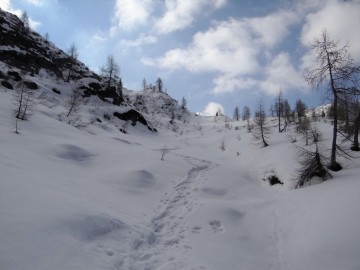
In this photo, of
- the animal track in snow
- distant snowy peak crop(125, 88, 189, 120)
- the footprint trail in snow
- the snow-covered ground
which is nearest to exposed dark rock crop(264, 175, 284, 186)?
the snow-covered ground

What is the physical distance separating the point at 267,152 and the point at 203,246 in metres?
25.4

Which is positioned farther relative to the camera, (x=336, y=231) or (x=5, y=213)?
(x=336, y=231)

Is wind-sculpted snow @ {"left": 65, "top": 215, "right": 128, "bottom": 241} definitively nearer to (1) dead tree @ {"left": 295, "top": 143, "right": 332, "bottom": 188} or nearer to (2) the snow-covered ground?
(2) the snow-covered ground

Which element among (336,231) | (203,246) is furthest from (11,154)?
(336,231)

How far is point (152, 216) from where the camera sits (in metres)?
11.9

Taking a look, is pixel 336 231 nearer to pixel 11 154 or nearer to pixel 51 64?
pixel 11 154

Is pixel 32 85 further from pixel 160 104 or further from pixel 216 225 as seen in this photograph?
pixel 160 104

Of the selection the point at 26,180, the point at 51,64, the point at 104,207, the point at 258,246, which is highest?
the point at 51,64

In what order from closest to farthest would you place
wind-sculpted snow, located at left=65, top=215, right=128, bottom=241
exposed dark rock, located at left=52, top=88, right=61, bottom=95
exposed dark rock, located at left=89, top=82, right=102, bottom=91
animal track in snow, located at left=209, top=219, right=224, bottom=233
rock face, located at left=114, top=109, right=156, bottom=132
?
1. wind-sculpted snow, located at left=65, top=215, right=128, bottom=241
2. animal track in snow, located at left=209, top=219, right=224, bottom=233
3. exposed dark rock, located at left=52, top=88, right=61, bottom=95
4. rock face, located at left=114, top=109, right=156, bottom=132
5. exposed dark rock, located at left=89, top=82, right=102, bottom=91

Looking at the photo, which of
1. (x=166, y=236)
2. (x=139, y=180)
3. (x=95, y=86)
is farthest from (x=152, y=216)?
(x=95, y=86)

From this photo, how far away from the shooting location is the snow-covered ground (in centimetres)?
764

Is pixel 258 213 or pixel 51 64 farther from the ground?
pixel 51 64

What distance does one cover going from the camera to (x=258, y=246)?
1136 cm

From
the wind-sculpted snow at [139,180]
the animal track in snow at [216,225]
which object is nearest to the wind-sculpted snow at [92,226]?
the animal track in snow at [216,225]
